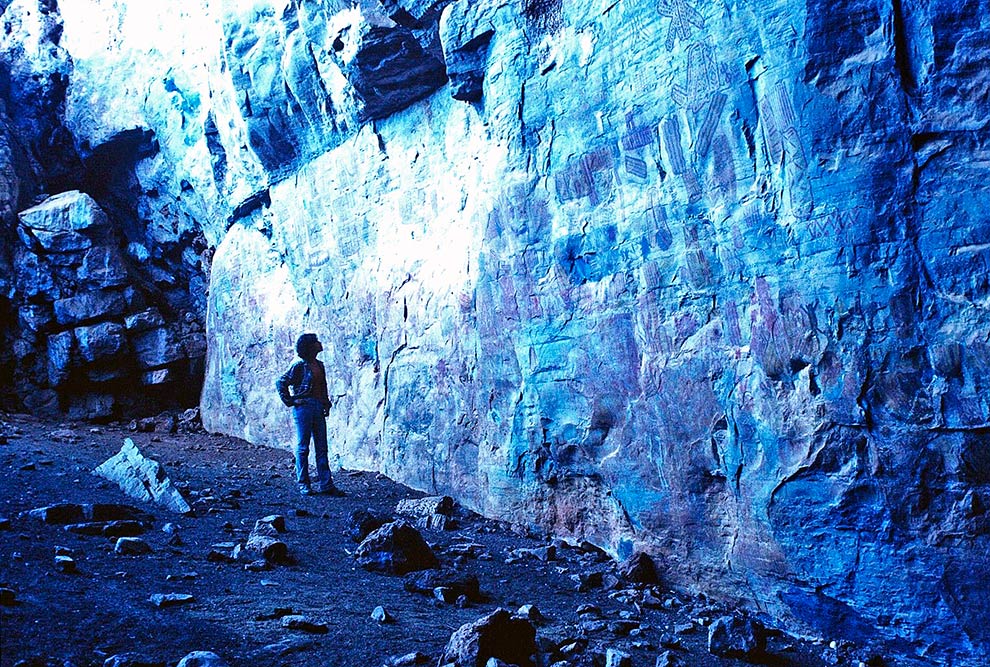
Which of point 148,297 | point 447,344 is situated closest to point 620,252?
point 447,344

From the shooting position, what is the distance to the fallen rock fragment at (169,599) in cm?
292

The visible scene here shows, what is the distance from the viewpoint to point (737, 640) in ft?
10.6

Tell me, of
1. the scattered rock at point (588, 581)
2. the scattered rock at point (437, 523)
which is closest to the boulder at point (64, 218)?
the scattered rock at point (437, 523)

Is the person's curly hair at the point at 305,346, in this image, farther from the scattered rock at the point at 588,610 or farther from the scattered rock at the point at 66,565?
the scattered rock at the point at 588,610

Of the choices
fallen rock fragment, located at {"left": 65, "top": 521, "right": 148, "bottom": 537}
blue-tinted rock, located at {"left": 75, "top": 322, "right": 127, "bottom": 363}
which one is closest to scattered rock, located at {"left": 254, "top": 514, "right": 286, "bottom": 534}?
fallen rock fragment, located at {"left": 65, "top": 521, "right": 148, "bottom": 537}

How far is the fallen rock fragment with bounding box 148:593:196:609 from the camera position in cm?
292

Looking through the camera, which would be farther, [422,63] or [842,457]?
[422,63]

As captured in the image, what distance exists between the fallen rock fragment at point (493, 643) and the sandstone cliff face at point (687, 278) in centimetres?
143

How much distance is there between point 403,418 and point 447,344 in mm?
934

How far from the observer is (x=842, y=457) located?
339 cm

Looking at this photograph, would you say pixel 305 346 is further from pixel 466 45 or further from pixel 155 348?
pixel 155 348

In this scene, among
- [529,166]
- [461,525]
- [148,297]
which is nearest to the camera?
[529,166]

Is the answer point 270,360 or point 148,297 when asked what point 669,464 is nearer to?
point 270,360

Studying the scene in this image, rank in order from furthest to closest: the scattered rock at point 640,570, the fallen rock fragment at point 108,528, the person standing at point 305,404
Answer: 1. the person standing at point 305,404
2. the scattered rock at point 640,570
3. the fallen rock fragment at point 108,528
